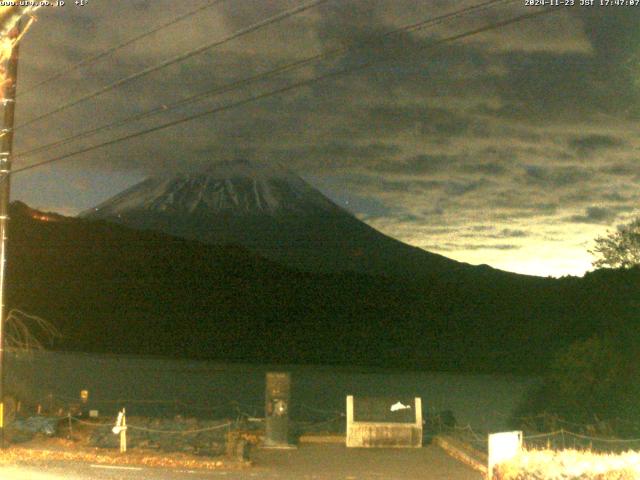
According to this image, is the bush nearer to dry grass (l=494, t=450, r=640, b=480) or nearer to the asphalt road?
the asphalt road

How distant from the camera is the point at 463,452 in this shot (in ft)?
63.1

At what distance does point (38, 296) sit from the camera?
11956cm

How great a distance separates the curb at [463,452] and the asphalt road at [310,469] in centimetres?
16

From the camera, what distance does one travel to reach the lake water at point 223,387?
162ft

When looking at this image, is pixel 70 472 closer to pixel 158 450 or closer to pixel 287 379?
pixel 158 450

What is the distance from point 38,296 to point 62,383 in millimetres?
59684

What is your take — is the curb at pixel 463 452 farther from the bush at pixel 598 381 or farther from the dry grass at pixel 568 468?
the bush at pixel 598 381

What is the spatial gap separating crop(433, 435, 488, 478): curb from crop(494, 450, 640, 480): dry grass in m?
5.19

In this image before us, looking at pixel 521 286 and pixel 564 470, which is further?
pixel 521 286

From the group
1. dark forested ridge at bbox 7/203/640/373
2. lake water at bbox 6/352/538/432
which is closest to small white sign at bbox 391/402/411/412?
lake water at bbox 6/352/538/432

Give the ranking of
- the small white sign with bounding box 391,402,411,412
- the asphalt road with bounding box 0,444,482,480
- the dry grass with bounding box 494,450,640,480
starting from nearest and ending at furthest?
the dry grass with bounding box 494,450,640,480 → the asphalt road with bounding box 0,444,482,480 → the small white sign with bounding box 391,402,411,412

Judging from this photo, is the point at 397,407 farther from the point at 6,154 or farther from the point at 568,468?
the point at 568,468

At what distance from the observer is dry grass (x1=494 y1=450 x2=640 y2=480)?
10094mm

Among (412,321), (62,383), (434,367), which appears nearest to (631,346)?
(62,383)
